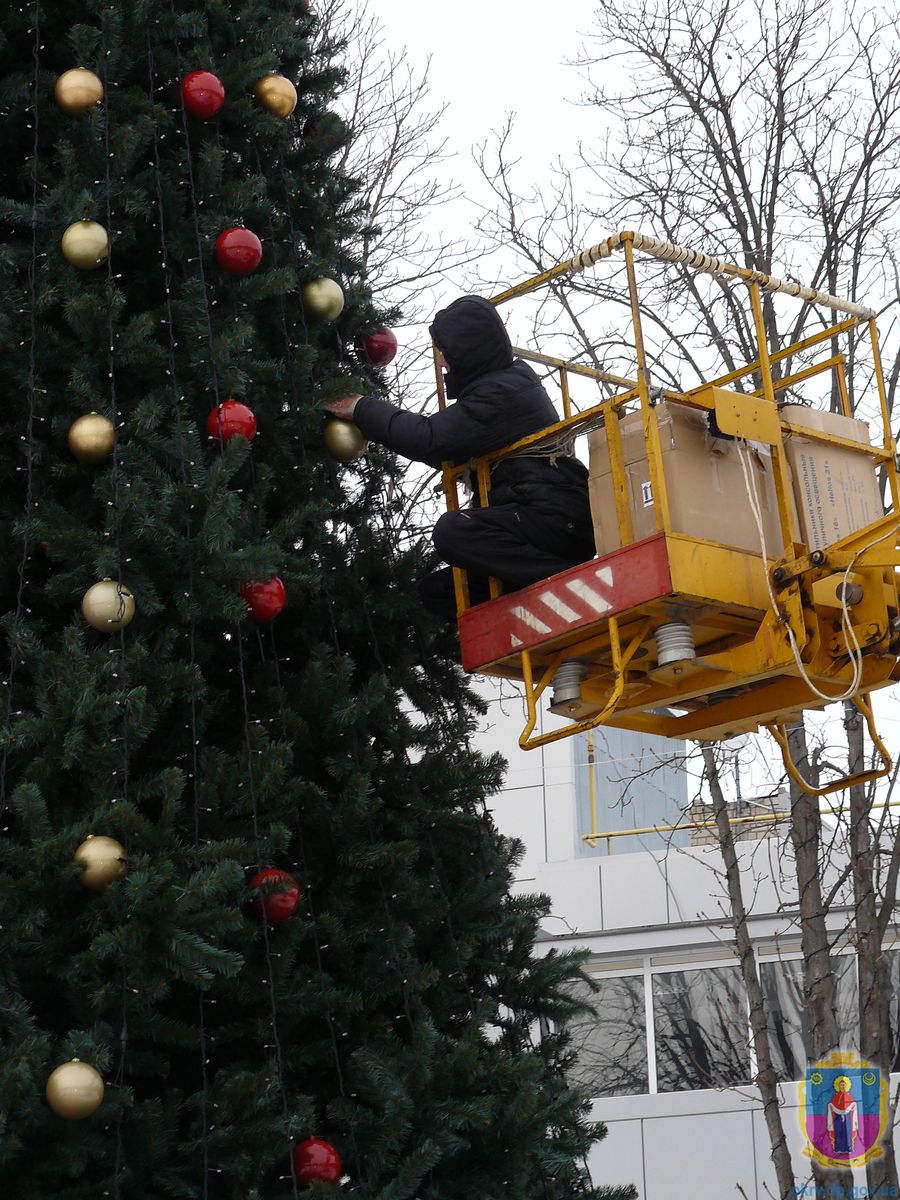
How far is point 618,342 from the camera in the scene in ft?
39.0

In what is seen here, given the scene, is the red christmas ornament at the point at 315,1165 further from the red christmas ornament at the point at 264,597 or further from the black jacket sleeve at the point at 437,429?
the black jacket sleeve at the point at 437,429

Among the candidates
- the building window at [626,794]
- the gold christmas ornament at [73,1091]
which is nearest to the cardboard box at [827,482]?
the gold christmas ornament at [73,1091]

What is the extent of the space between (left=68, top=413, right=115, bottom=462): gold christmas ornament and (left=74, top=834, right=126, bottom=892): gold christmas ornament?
1316 millimetres

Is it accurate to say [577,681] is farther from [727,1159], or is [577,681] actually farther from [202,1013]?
[727,1159]

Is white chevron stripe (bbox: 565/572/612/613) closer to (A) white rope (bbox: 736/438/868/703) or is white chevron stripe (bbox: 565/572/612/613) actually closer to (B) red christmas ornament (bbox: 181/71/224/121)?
(A) white rope (bbox: 736/438/868/703)

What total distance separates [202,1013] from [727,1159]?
1087 centimetres

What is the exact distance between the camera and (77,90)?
18.0ft

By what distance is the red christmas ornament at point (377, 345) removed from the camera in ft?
21.5

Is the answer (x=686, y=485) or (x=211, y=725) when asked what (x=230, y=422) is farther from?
(x=686, y=485)

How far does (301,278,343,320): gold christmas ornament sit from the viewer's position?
241 inches

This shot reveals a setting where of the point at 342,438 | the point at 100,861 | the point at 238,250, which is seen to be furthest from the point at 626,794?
the point at 100,861

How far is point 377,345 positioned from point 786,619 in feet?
6.52

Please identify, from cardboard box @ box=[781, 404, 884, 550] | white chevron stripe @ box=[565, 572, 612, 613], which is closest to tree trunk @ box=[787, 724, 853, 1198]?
cardboard box @ box=[781, 404, 884, 550]

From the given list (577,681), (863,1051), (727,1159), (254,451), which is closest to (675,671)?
(577,681)
